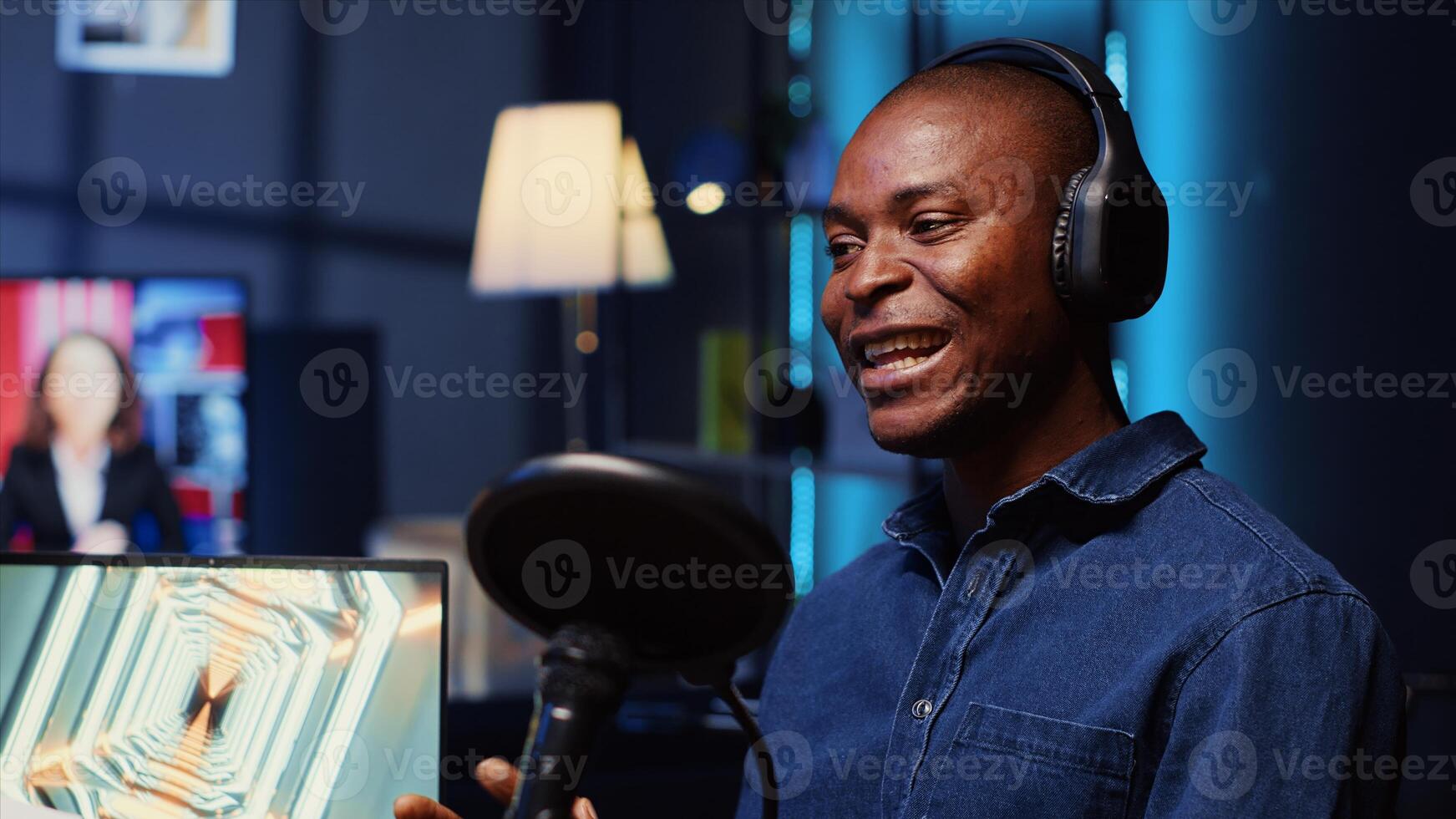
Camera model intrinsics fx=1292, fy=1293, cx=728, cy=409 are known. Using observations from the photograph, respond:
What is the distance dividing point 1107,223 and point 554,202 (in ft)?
7.41

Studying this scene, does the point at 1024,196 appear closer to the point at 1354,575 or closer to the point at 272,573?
the point at 272,573

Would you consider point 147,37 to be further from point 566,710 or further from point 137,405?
point 566,710

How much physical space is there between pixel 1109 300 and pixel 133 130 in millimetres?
3015

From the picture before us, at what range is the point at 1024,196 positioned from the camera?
1.05 m

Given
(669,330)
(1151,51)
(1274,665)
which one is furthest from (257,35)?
(1274,665)

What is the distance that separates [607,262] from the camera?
3.06m

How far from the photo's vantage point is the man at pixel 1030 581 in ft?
2.79

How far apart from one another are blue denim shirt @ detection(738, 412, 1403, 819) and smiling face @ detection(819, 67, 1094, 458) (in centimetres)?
9

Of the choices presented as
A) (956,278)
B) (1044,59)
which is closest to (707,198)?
(1044,59)

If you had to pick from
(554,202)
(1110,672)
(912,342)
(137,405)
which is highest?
(554,202)

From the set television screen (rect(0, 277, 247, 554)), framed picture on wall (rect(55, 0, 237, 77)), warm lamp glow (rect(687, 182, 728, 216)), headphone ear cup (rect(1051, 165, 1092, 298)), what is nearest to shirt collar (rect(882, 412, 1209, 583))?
headphone ear cup (rect(1051, 165, 1092, 298))

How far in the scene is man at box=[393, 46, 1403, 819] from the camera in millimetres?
852

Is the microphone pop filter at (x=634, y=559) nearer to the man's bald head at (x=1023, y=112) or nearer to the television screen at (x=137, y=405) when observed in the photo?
the man's bald head at (x=1023, y=112)

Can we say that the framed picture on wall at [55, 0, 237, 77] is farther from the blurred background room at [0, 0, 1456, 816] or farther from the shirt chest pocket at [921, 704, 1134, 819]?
the shirt chest pocket at [921, 704, 1134, 819]
